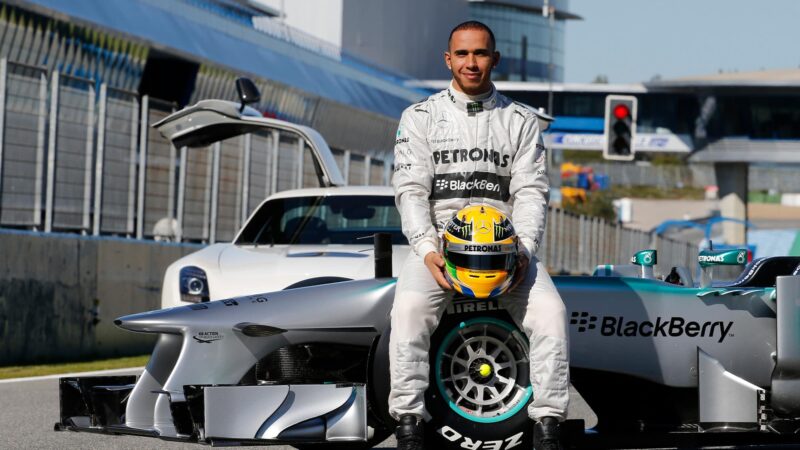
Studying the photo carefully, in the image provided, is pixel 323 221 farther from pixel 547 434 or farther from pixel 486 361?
pixel 547 434

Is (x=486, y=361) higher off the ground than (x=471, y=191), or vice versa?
(x=471, y=191)

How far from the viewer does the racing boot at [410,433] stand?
19.0 feet

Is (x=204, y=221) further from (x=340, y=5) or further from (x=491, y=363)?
(x=340, y=5)

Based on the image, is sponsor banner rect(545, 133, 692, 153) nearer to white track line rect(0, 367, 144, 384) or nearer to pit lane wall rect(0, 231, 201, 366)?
pit lane wall rect(0, 231, 201, 366)

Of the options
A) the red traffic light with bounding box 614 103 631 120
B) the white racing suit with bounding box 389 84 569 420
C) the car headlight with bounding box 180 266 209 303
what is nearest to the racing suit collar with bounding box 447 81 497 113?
the white racing suit with bounding box 389 84 569 420

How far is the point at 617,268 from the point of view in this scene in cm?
780

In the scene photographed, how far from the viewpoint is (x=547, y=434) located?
5809mm

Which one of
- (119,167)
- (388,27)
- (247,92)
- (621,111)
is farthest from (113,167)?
(388,27)

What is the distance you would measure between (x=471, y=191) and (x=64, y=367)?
8.69m

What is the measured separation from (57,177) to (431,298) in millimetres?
10362

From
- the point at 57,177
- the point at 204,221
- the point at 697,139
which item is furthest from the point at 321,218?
the point at 697,139

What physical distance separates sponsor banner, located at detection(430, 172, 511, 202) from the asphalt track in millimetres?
1154

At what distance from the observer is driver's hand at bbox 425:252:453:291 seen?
5.86 m

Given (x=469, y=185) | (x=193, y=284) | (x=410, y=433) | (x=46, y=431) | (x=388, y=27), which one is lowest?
(x=46, y=431)
